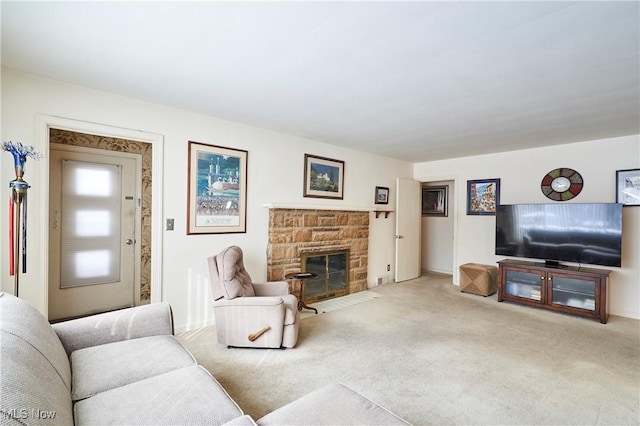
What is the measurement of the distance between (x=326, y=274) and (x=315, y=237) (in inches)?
24.7

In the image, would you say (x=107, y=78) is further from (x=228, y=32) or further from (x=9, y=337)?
(x=9, y=337)

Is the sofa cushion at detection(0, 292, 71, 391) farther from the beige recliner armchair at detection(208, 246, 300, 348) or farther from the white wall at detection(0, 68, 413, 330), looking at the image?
the beige recliner armchair at detection(208, 246, 300, 348)

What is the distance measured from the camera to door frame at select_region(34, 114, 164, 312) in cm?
247

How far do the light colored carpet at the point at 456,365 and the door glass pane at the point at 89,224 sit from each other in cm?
157

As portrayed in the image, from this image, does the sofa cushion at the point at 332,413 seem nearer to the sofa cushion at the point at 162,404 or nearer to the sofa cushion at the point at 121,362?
the sofa cushion at the point at 162,404

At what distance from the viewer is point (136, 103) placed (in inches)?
114

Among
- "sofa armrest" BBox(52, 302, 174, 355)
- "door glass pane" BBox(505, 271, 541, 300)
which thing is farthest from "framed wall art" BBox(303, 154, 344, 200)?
"door glass pane" BBox(505, 271, 541, 300)

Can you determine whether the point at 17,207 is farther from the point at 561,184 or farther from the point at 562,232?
the point at 561,184

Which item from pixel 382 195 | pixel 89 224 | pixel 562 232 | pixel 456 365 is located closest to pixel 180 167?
pixel 89 224

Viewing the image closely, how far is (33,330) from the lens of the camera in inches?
55.4

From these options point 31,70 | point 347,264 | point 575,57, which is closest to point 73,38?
point 31,70

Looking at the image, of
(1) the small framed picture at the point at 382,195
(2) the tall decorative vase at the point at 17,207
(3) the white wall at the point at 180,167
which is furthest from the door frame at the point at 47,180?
(1) the small framed picture at the point at 382,195

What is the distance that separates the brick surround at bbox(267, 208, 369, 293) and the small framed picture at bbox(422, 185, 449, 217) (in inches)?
94.5

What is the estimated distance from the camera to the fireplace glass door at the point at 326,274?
4348mm
